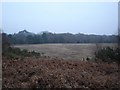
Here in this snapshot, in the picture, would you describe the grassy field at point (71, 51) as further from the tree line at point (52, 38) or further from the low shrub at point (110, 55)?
the tree line at point (52, 38)

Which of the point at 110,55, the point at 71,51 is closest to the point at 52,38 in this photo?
the point at 71,51

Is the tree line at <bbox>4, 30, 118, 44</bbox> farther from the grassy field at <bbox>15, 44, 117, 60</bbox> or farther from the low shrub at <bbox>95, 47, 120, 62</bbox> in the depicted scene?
the low shrub at <bbox>95, 47, 120, 62</bbox>

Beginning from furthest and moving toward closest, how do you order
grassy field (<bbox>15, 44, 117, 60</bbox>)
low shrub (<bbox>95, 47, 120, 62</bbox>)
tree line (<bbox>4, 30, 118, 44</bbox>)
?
1. tree line (<bbox>4, 30, 118, 44</bbox>)
2. grassy field (<bbox>15, 44, 117, 60</bbox>)
3. low shrub (<bbox>95, 47, 120, 62</bbox>)

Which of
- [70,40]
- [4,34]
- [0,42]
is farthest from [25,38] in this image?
[0,42]

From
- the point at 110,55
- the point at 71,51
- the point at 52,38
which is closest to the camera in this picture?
the point at 110,55

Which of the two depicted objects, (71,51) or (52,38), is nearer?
(71,51)

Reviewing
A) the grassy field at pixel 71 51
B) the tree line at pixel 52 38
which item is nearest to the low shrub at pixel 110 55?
the grassy field at pixel 71 51

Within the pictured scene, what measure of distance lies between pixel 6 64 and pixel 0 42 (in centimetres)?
628

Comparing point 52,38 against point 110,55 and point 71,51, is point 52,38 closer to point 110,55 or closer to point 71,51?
point 71,51

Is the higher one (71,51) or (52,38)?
(52,38)

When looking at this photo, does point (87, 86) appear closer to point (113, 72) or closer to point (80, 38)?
point (113, 72)

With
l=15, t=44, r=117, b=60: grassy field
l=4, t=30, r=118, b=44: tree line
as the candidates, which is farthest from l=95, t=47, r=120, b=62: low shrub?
l=4, t=30, r=118, b=44: tree line

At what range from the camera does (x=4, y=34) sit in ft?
76.6

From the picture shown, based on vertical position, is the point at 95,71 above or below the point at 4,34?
below
